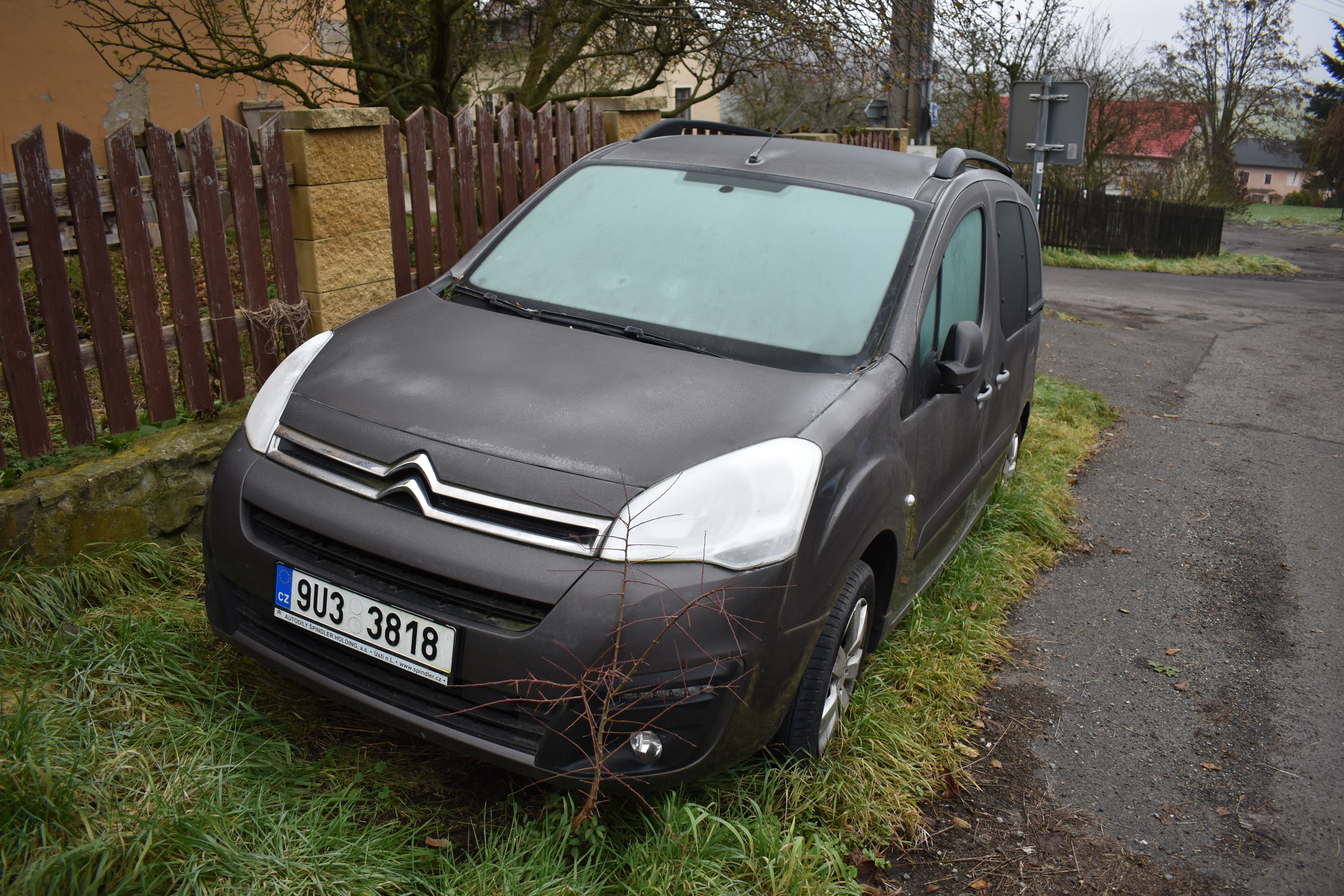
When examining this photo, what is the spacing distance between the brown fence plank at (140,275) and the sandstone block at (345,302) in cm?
70

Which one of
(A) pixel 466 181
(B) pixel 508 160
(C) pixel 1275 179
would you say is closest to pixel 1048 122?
(B) pixel 508 160

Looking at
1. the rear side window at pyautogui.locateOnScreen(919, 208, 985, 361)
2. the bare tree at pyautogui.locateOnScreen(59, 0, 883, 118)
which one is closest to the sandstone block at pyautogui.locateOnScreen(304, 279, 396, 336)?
the rear side window at pyautogui.locateOnScreen(919, 208, 985, 361)

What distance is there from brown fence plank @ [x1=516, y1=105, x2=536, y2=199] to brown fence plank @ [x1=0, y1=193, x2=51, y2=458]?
279 cm

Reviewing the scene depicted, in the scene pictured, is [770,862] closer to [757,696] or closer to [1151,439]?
[757,696]

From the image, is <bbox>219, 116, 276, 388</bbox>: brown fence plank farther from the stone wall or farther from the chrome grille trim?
the chrome grille trim

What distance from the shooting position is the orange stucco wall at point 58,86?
9086 millimetres

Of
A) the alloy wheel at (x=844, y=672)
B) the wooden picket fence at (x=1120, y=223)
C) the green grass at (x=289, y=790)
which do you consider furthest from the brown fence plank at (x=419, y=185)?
the wooden picket fence at (x=1120, y=223)

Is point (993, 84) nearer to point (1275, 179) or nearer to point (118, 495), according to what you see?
point (118, 495)

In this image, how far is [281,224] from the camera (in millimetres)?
4434

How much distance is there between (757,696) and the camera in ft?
7.97

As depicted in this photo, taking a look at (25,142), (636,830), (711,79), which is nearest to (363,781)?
(636,830)

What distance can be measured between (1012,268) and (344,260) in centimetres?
312

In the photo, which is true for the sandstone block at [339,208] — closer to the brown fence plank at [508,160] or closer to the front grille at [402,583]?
the brown fence plank at [508,160]

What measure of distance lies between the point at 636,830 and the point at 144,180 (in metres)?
3.12
